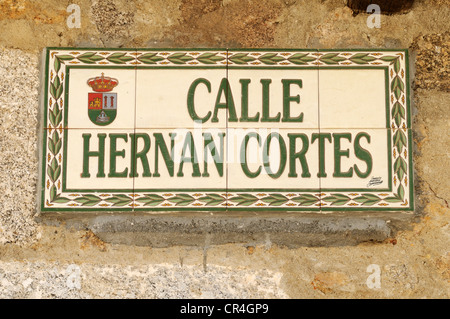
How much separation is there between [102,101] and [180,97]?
48 centimetres

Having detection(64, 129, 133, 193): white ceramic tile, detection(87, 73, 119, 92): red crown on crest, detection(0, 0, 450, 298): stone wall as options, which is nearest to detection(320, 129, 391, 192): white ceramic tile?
detection(0, 0, 450, 298): stone wall

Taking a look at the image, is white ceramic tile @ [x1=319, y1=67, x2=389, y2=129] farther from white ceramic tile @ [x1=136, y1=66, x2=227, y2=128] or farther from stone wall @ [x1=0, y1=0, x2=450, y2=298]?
white ceramic tile @ [x1=136, y1=66, x2=227, y2=128]

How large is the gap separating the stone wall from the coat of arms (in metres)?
0.25

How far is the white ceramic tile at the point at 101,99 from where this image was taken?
296 cm

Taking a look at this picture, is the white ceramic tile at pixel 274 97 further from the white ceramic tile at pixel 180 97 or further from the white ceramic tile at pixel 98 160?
the white ceramic tile at pixel 98 160

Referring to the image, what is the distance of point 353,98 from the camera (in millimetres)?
2980

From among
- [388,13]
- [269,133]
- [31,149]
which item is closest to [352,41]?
[388,13]

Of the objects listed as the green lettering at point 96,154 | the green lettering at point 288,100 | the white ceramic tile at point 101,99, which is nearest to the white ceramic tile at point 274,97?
the green lettering at point 288,100

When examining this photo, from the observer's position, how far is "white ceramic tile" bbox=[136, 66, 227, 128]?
2.96 m

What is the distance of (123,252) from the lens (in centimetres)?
291

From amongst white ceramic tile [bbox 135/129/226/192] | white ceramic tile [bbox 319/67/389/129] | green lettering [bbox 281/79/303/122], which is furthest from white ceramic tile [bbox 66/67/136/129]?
white ceramic tile [bbox 319/67/389/129]

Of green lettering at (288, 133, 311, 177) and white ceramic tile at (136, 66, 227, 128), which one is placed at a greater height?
white ceramic tile at (136, 66, 227, 128)

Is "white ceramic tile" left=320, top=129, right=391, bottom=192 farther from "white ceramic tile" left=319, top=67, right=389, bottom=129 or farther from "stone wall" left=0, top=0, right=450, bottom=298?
"stone wall" left=0, top=0, right=450, bottom=298

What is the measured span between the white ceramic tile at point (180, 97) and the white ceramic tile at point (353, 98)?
629mm
